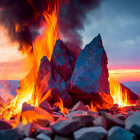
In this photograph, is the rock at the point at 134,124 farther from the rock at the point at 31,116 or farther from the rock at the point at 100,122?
the rock at the point at 31,116

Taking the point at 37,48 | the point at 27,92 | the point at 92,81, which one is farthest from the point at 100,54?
the point at 27,92

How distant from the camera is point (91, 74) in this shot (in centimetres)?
646

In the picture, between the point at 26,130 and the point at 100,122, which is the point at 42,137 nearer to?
the point at 26,130

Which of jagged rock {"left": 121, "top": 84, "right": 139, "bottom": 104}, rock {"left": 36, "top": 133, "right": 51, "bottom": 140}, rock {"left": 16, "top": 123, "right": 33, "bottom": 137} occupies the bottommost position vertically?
rock {"left": 36, "top": 133, "right": 51, "bottom": 140}

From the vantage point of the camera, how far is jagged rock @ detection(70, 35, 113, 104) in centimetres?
628

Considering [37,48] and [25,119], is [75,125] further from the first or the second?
[37,48]

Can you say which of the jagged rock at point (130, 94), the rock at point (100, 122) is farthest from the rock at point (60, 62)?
the rock at point (100, 122)

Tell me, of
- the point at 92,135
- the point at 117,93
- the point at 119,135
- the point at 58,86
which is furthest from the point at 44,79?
the point at 119,135

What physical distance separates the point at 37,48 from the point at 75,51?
298cm

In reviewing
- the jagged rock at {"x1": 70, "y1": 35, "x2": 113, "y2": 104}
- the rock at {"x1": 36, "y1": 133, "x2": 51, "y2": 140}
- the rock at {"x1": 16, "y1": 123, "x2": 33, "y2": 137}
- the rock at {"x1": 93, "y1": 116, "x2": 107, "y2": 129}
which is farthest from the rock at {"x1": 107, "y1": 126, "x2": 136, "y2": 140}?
the jagged rock at {"x1": 70, "y1": 35, "x2": 113, "y2": 104}

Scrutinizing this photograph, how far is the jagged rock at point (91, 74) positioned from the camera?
6.28 m

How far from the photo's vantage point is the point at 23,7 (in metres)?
8.10

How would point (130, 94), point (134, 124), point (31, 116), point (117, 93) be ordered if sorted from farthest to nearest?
point (130, 94) → point (117, 93) → point (31, 116) → point (134, 124)

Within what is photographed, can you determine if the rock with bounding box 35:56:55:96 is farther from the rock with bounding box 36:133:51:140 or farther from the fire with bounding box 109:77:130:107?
the rock with bounding box 36:133:51:140
